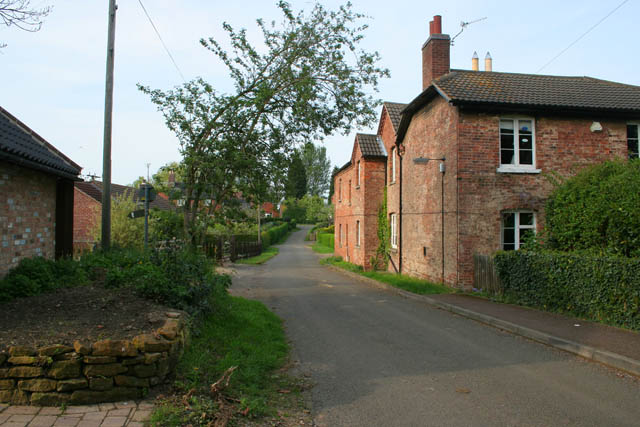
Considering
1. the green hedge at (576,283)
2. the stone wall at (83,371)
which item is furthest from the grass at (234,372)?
the green hedge at (576,283)

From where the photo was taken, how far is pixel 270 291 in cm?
1603

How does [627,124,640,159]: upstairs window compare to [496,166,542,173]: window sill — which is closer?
[496,166,542,173]: window sill

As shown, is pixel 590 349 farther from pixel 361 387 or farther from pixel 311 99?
pixel 311 99

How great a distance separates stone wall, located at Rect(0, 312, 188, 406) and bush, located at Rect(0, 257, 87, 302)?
2674mm

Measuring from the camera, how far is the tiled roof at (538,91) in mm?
14000

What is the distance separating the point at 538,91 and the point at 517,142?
224 centimetres

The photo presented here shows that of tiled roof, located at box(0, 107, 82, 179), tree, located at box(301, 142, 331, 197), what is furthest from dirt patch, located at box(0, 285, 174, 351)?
tree, located at box(301, 142, 331, 197)

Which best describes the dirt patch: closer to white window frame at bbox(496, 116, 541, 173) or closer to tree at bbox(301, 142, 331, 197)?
Answer: white window frame at bbox(496, 116, 541, 173)

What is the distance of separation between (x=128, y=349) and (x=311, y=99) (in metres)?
9.44

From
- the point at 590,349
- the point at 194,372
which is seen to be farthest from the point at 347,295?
the point at 194,372

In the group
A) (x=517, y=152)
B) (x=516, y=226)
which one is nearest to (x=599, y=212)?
(x=516, y=226)

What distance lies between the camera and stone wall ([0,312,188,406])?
423cm

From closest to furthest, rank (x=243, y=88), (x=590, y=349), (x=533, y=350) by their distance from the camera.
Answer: (x=590, y=349) < (x=533, y=350) < (x=243, y=88)

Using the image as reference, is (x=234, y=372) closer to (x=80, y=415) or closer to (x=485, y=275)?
(x=80, y=415)
